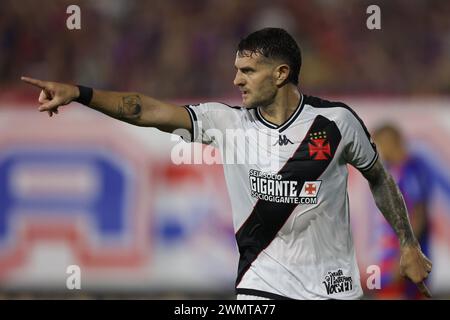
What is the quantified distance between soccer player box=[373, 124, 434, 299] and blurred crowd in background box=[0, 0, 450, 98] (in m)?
0.54

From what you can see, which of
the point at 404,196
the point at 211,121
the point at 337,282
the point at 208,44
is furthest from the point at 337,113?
the point at 208,44

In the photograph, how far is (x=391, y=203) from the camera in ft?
17.9

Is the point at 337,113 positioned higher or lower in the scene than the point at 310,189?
higher

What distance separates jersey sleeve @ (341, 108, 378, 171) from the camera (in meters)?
5.36

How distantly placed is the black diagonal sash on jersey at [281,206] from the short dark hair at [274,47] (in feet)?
1.32

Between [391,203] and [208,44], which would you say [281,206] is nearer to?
[391,203]

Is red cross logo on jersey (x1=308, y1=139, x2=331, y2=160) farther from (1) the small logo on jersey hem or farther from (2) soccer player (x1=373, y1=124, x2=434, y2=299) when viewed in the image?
(2) soccer player (x1=373, y1=124, x2=434, y2=299)

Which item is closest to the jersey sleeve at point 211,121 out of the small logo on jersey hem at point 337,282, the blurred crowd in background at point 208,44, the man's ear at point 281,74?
the man's ear at point 281,74

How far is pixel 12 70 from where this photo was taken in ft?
30.2

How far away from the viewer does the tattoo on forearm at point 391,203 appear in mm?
5449

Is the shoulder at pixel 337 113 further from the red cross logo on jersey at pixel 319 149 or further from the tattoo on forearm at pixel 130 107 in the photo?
the tattoo on forearm at pixel 130 107

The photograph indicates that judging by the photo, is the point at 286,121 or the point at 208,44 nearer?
the point at 286,121

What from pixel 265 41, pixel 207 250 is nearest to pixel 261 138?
pixel 265 41

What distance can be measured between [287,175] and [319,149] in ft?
0.87
